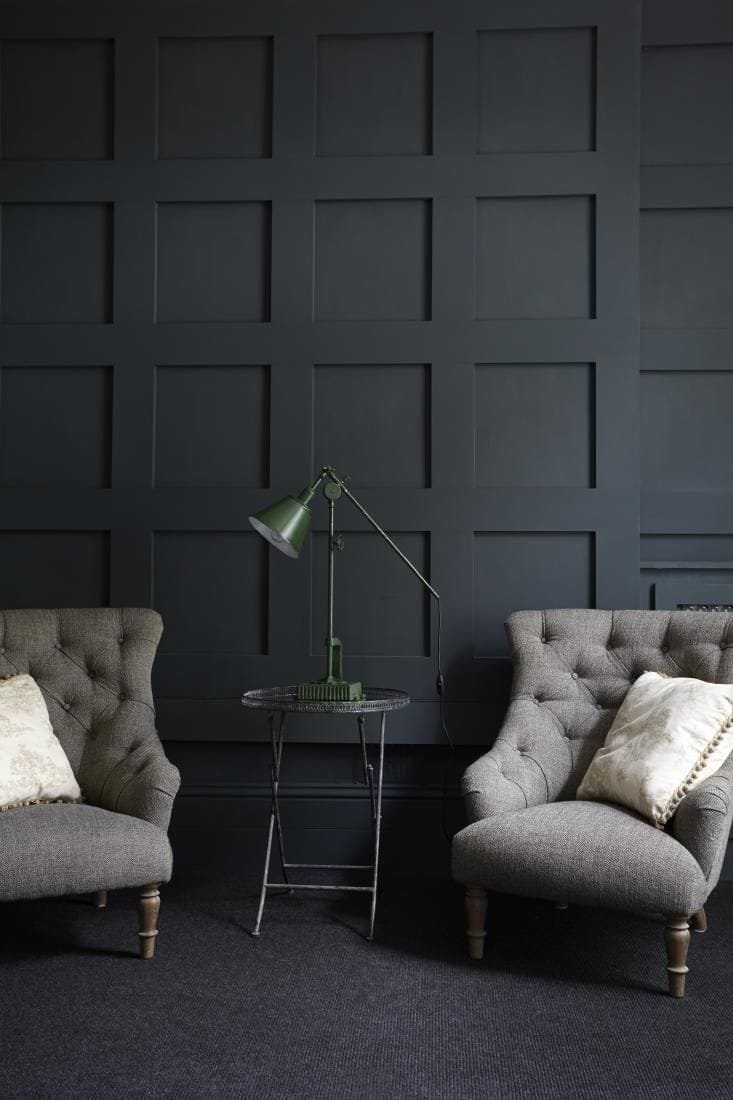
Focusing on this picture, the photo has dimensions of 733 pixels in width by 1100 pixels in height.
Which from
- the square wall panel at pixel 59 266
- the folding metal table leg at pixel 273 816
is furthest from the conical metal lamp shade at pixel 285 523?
the square wall panel at pixel 59 266

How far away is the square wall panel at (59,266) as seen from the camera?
349 centimetres

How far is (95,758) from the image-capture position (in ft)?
9.65

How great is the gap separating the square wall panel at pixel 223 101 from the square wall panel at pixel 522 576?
5.15ft

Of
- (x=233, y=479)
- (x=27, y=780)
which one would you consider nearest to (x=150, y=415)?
(x=233, y=479)

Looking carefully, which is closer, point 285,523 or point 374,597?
point 285,523

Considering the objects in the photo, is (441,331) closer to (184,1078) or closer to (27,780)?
(27,780)

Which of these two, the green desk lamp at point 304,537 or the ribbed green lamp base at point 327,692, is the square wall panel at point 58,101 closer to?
the green desk lamp at point 304,537

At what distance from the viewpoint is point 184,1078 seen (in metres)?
1.96

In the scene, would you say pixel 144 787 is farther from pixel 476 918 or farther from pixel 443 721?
pixel 443 721

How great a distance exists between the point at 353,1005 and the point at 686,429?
215 centimetres

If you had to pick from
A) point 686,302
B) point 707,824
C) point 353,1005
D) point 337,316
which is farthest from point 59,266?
point 707,824

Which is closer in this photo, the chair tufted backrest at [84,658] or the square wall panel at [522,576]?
the chair tufted backrest at [84,658]

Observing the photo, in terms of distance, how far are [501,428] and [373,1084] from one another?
2067 millimetres

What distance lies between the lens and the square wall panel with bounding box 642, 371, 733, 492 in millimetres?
3449
